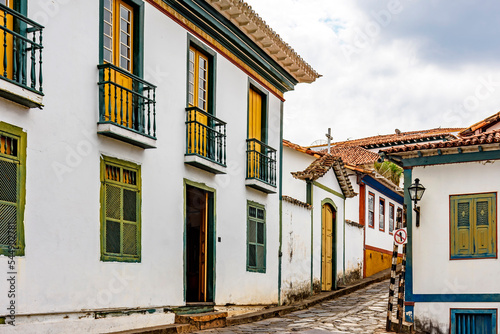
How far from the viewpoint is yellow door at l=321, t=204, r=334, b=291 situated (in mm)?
19859

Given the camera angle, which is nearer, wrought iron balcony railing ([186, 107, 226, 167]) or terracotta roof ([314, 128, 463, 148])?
wrought iron balcony railing ([186, 107, 226, 167])

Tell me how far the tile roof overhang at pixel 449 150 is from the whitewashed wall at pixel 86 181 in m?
3.64

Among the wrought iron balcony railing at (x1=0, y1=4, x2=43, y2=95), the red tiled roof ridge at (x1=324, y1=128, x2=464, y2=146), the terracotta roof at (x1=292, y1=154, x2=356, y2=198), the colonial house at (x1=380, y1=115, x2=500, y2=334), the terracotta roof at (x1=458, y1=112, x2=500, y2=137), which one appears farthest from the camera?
the red tiled roof ridge at (x1=324, y1=128, x2=464, y2=146)

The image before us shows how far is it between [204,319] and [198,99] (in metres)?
4.17

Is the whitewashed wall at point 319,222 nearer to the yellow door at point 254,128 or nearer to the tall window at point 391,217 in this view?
the yellow door at point 254,128

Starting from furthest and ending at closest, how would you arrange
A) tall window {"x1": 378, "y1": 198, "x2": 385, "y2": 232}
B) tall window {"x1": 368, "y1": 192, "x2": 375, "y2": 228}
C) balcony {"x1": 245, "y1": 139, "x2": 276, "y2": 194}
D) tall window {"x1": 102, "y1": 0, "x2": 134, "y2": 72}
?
1. tall window {"x1": 378, "y1": 198, "x2": 385, "y2": 232}
2. tall window {"x1": 368, "y1": 192, "x2": 375, "y2": 228}
3. balcony {"x1": 245, "y1": 139, "x2": 276, "y2": 194}
4. tall window {"x1": 102, "y1": 0, "x2": 134, "y2": 72}

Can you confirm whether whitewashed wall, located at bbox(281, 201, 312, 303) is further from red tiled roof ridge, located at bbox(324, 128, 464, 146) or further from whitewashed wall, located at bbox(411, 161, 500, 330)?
red tiled roof ridge, located at bbox(324, 128, 464, 146)

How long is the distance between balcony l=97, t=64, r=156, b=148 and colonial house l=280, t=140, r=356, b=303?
6.63m

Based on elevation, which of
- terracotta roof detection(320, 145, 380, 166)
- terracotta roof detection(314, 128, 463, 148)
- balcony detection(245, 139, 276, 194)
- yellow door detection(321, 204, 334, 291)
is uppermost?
terracotta roof detection(314, 128, 463, 148)

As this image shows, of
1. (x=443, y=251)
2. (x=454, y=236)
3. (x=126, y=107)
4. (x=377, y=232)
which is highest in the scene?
(x=126, y=107)

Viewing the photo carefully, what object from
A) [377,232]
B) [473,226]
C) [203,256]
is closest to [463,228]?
[473,226]

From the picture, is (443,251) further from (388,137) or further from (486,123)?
(388,137)

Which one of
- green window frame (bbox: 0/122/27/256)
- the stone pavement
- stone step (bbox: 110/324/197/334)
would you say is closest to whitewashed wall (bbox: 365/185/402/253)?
the stone pavement

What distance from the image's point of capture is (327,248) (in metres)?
20.2
